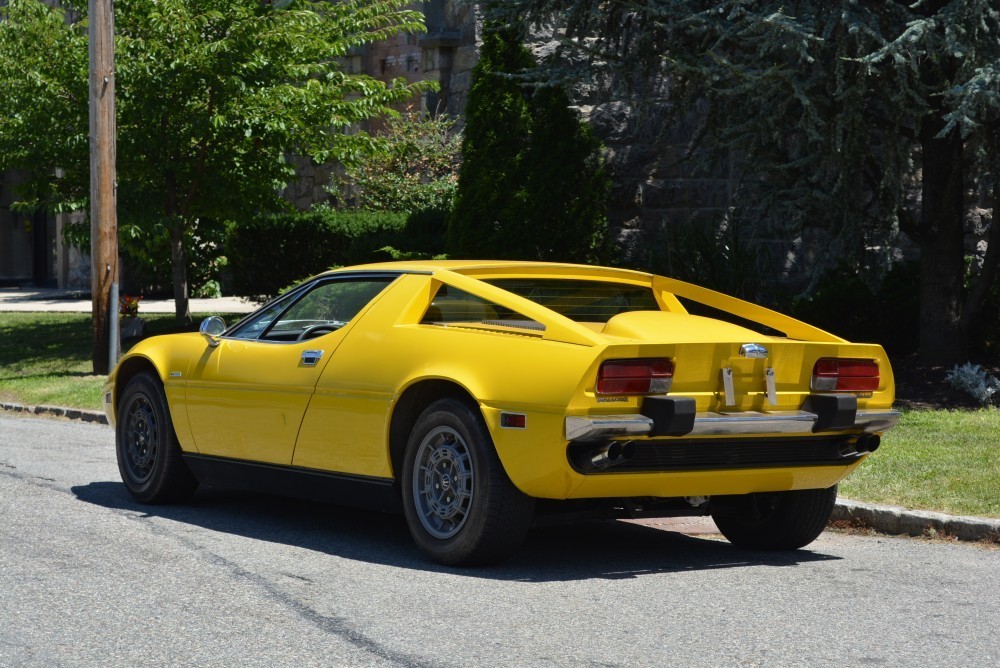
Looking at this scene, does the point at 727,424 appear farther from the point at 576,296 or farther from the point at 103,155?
the point at 103,155

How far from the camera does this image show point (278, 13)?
1914 centimetres

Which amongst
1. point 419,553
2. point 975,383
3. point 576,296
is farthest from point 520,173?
point 419,553

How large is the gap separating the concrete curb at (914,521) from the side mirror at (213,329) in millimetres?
3772

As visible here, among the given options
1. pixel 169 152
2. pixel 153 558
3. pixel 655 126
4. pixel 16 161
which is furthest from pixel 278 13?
pixel 153 558

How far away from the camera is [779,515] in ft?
24.9

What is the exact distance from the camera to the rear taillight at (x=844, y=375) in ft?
23.1

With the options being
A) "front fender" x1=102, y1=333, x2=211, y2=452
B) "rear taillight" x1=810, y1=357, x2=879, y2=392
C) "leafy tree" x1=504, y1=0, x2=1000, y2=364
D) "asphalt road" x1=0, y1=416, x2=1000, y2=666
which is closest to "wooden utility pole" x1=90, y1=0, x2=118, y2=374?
"leafy tree" x1=504, y1=0, x2=1000, y2=364

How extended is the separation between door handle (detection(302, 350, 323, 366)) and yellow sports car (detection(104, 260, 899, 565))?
14 millimetres

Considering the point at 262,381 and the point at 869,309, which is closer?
the point at 262,381

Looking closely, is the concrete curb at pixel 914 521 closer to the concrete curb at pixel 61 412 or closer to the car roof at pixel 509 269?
the car roof at pixel 509 269

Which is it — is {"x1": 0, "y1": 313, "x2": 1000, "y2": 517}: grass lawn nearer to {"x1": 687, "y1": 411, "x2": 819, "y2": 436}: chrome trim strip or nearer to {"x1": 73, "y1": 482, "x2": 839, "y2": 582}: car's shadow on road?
{"x1": 73, "y1": 482, "x2": 839, "y2": 582}: car's shadow on road

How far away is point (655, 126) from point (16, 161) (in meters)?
8.49

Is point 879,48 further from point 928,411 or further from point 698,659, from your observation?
point 698,659

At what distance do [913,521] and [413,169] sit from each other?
18.8m
